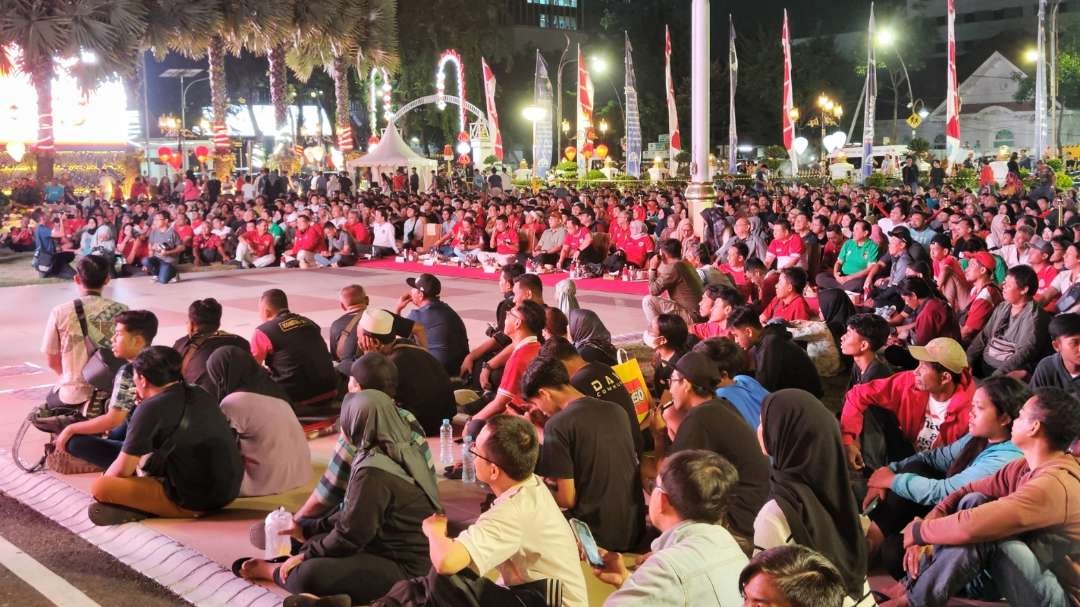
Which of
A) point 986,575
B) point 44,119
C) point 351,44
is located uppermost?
point 351,44

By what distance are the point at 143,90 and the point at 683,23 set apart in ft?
109

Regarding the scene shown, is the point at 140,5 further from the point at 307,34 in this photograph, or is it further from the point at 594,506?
the point at 594,506

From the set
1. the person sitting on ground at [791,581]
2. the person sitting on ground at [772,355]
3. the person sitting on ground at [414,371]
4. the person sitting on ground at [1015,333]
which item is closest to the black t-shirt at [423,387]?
the person sitting on ground at [414,371]

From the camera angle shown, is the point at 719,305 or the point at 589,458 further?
the point at 719,305

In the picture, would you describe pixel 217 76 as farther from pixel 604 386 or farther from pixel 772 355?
pixel 604 386

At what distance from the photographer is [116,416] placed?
666 centimetres

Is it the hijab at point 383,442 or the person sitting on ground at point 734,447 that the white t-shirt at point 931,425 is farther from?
the hijab at point 383,442

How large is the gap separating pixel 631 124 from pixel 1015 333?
26.0 metres

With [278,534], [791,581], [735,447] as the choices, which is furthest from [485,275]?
[791,581]

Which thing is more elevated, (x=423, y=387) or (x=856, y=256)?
(x=856, y=256)

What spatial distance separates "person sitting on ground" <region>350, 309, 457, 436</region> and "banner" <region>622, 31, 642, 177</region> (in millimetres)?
25211

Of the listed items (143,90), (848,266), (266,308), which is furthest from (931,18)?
(266,308)

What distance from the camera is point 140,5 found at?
29.2 metres

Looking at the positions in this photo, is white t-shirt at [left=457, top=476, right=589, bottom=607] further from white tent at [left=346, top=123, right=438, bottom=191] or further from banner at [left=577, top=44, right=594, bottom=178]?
white tent at [left=346, top=123, right=438, bottom=191]
